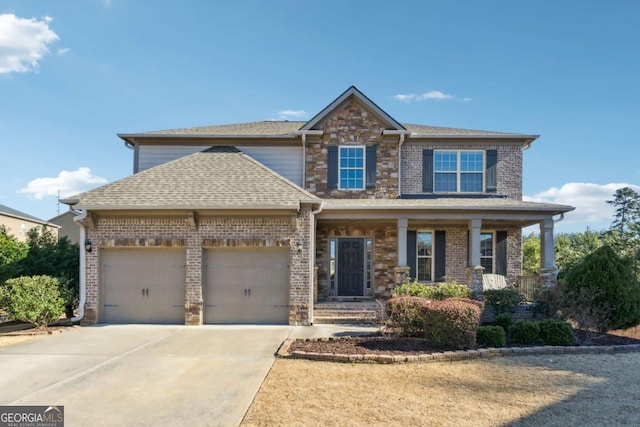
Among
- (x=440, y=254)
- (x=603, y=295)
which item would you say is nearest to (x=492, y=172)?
(x=440, y=254)

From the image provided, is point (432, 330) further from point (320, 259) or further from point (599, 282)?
point (320, 259)

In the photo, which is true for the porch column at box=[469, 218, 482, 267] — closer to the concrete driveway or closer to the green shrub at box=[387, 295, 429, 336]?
the green shrub at box=[387, 295, 429, 336]

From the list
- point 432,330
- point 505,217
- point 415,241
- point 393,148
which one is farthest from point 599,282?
point 393,148

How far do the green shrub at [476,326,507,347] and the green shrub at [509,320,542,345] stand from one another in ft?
2.07

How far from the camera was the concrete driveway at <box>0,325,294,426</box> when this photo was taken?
17.0 feet

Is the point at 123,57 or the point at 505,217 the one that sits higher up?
the point at 123,57

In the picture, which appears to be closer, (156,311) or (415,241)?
(156,311)

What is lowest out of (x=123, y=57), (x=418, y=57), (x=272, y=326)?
(x=272, y=326)

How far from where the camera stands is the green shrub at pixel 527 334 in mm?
8891

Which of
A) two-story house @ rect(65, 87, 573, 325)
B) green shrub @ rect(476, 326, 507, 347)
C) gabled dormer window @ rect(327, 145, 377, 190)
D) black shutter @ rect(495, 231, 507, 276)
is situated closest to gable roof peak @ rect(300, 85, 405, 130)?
two-story house @ rect(65, 87, 573, 325)

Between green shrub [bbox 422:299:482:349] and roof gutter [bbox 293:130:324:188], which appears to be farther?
roof gutter [bbox 293:130:324:188]

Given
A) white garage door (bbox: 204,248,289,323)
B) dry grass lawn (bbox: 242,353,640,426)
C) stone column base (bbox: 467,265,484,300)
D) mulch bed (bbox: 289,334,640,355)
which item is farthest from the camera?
stone column base (bbox: 467,265,484,300)

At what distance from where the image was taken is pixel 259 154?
15.5 metres

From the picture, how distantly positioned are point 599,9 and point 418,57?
5692 millimetres
